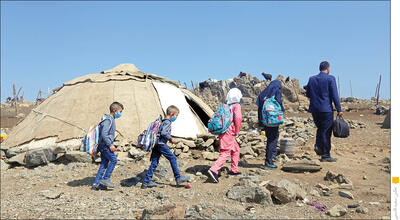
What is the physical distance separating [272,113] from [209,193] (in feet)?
6.28

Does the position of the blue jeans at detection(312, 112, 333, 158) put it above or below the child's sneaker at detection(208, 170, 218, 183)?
above

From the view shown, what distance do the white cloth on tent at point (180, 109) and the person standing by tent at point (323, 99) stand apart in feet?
12.5

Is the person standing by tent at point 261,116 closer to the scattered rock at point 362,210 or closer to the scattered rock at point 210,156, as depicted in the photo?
the scattered rock at point 210,156

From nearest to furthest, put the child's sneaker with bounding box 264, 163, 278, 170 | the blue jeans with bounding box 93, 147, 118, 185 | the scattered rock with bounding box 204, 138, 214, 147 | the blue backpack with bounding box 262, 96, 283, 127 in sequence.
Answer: the blue jeans with bounding box 93, 147, 118, 185
the blue backpack with bounding box 262, 96, 283, 127
the child's sneaker with bounding box 264, 163, 278, 170
the scattered rock with bounding box 204, 138, 214, 147

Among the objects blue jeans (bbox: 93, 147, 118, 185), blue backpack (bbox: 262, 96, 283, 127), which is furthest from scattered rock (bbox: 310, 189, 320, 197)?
blue jeans (bbox: 93, 147, 118, 185)

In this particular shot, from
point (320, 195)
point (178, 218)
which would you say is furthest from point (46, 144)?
point (320, 195)

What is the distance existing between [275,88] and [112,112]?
3047 mm

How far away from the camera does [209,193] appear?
190 inches

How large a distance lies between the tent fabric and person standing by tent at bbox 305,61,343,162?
154 inches

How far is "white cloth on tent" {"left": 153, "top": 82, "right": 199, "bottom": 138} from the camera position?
8.82 metres

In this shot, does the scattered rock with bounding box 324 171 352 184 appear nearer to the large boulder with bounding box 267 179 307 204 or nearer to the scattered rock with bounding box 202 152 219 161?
the large boulder with bounding box 267 179 307 204

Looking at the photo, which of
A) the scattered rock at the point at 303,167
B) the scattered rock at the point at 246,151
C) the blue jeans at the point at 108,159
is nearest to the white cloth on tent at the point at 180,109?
the scattered rock at the point at 246,151

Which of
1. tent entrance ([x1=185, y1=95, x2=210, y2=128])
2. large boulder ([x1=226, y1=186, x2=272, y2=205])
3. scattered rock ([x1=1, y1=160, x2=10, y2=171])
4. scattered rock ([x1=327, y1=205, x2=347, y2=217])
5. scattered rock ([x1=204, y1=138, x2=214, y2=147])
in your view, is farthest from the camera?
tent entrance ([x1=185, y1=95, x2=210, y2=128])

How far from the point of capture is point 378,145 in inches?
344
